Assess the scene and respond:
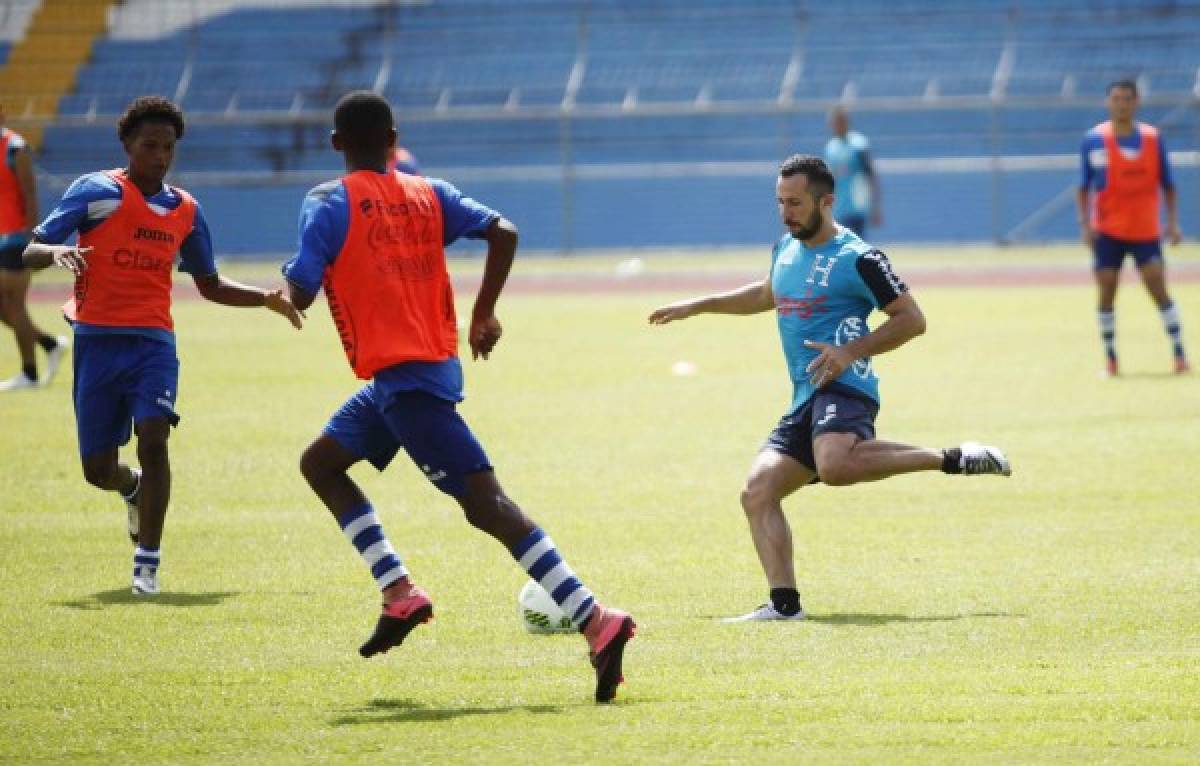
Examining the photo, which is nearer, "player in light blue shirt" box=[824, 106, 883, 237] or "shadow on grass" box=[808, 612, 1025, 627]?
"shadow on grass" box=[808, 612, 1025, 627]

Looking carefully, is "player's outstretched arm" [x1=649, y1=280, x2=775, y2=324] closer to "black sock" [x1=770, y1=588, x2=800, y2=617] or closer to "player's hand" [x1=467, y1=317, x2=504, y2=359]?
"black sock" [x1=770, y1=588, x2=800, y2=617]

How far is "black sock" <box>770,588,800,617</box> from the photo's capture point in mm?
8414

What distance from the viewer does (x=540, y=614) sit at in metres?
8.16

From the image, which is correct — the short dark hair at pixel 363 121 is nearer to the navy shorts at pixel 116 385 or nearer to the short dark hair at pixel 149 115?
the short dark hair at pixel 149 115

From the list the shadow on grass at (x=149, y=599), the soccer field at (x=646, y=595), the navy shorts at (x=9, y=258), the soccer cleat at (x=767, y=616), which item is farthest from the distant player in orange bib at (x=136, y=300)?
the navy shorts at (x=9, y=258)

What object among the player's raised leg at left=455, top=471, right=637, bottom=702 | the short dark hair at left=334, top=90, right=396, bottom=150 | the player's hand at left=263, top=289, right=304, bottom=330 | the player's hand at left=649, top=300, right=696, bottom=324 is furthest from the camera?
the player's hand at left=649, top=300, right=696, bottom=324

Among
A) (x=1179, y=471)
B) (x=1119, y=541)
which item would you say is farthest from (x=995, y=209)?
(x=1119, y=541)

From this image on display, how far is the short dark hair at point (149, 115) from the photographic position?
30.1 ft

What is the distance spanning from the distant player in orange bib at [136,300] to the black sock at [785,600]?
2.76m

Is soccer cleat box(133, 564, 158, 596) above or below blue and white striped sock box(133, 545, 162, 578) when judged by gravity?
below

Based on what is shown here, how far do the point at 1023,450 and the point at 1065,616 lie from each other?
5544mm

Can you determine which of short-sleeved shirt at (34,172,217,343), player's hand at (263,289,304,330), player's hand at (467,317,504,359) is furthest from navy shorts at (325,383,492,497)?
short-sleeved shirt at (34,172,217,343)

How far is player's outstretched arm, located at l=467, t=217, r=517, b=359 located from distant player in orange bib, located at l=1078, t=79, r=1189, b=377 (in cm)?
1198

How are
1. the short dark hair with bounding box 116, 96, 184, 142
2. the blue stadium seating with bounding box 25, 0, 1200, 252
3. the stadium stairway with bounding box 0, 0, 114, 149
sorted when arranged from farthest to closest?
the stadium stairway with bounding box 0, 0, 114, 149, the blue stadium seating with bounding box 25, 0, 1200, 252, the short dark hair with bounding box 116, 96, 184, 142
